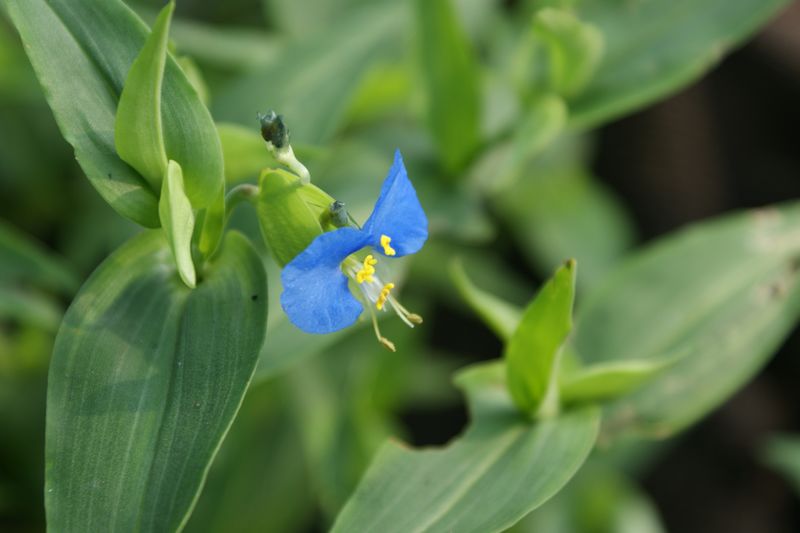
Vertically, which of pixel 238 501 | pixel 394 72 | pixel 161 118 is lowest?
pixel 238 501

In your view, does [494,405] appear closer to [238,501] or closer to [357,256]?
[357,256]

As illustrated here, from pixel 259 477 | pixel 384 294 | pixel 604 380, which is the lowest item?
pixel 259 477

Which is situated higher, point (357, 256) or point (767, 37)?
point (357, 256)

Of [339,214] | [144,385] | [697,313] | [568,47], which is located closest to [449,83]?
[568,47]

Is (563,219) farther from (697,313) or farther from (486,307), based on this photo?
(486,307)

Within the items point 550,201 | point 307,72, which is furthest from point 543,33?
point 550,201

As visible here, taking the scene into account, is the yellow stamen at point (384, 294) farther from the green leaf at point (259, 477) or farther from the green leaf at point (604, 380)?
the green leaf at point (259, 477)
